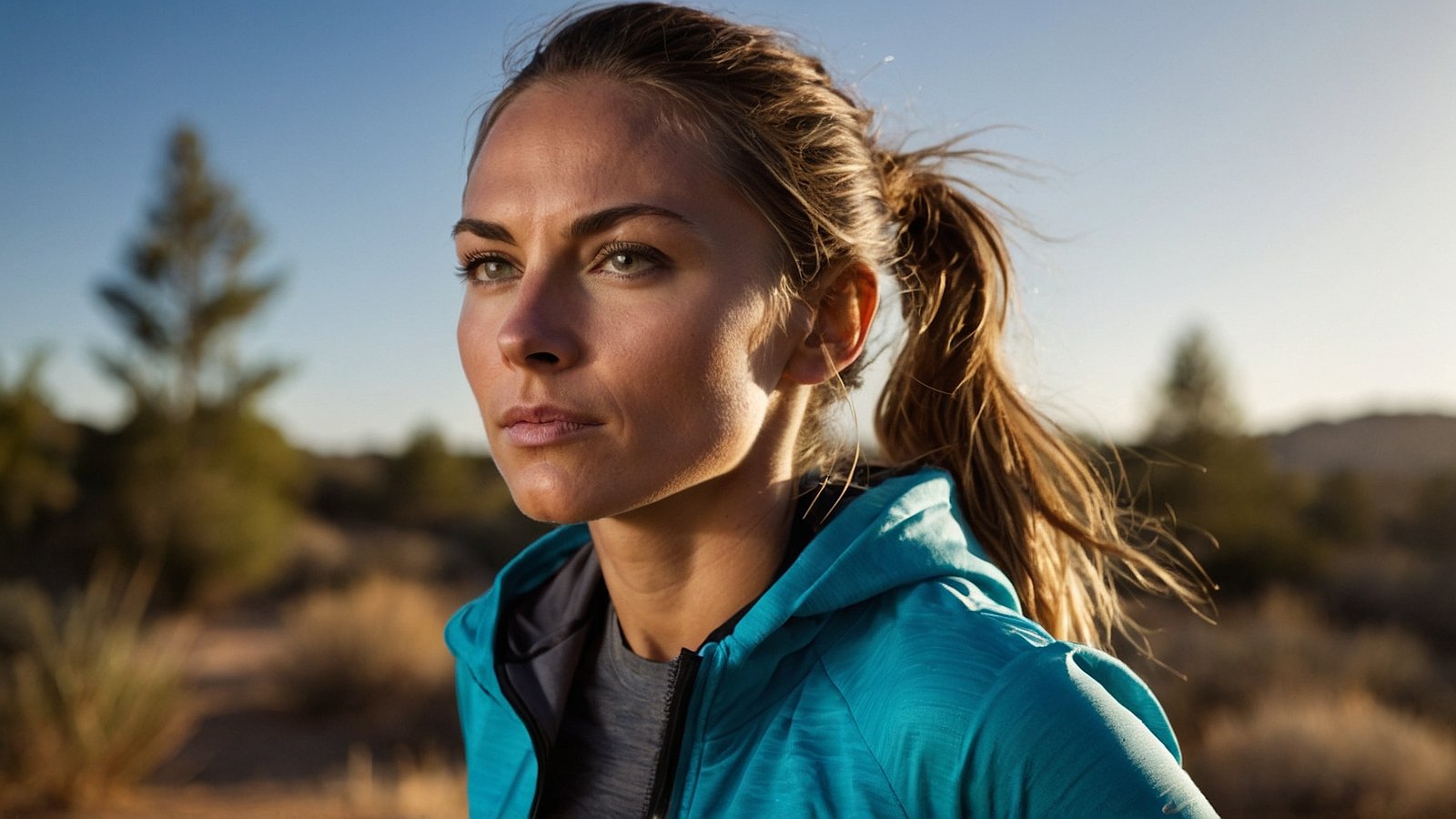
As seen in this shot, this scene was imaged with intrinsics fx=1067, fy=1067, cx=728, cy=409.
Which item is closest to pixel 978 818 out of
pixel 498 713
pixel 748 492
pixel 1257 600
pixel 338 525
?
pixel 748 492

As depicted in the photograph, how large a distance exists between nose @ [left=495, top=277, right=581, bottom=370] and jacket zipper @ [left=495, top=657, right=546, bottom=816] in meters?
0.72

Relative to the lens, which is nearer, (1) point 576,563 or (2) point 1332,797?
(1) point 576,563

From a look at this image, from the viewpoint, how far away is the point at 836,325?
6.76 ft

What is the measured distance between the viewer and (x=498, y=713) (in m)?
2.24

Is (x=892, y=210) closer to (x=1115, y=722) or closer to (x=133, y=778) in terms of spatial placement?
(x=1115, y=722)

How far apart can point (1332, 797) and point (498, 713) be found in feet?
23.3

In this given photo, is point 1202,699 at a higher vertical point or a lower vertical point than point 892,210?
lower

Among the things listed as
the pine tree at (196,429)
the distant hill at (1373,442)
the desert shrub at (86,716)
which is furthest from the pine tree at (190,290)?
the distant hill at (1373,442)

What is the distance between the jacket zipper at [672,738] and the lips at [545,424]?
1.29 ft

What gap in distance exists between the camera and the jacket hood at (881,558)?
65.4 inches

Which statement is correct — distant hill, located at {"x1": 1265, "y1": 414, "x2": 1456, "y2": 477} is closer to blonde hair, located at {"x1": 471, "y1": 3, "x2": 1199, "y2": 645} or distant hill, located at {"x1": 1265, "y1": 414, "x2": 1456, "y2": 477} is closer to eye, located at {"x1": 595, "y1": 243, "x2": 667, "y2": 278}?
blonde hair, located at {"x1": 471, "y1": 3, "x2": 1199, "y2": 645}

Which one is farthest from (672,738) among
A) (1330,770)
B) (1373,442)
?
(1373,442)

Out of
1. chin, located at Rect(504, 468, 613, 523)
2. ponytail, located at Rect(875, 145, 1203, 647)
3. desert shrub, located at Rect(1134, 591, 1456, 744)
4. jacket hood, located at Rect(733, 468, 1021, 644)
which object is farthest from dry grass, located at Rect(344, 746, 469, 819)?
desert shrub, located at Rect(1134, 591, 1456, 744)

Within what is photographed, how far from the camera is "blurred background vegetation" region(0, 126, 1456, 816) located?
733cm
